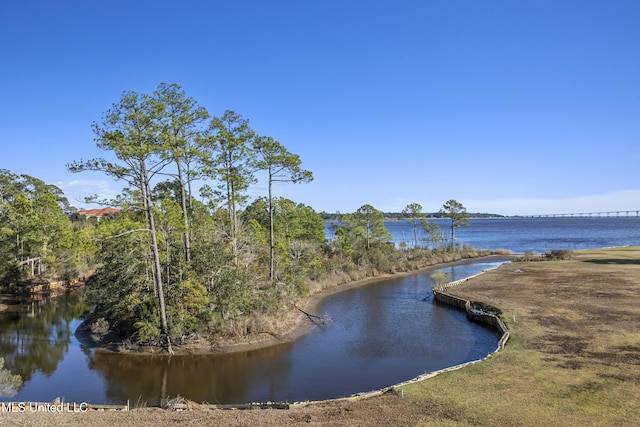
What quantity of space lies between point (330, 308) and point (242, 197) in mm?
12723

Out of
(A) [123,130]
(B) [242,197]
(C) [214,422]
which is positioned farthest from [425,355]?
(A) [123,130]

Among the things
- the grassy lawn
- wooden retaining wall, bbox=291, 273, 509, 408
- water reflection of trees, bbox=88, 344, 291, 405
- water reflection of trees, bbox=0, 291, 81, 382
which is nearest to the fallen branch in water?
water reflection of trees, bbox=88, 344, 291, 405

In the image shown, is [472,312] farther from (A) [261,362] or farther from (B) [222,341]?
(B) [222,341]

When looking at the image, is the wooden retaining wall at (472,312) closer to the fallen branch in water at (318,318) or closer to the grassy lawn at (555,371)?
the grassy lawn at (555,371)

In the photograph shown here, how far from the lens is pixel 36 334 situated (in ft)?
94.0

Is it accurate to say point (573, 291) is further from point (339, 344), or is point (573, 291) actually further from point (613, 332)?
point (339, 344)

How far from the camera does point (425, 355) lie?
76.0ft

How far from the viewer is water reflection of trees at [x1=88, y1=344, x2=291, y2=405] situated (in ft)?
60.1

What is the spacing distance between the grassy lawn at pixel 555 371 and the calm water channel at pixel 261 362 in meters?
2.89

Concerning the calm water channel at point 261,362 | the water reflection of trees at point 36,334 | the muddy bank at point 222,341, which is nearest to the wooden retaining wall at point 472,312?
the calm water channel at point 261,362

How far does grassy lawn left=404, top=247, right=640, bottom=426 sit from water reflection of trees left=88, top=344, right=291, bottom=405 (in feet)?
24.4

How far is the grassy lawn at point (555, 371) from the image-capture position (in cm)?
1348

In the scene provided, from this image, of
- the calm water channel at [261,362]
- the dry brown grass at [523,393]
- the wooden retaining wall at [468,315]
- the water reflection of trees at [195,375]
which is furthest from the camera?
the calm water channel at [261,362]

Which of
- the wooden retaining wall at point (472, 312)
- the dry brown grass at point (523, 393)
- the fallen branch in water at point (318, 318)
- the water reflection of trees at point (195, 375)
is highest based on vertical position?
the dry brown grass at point (523, 393)
